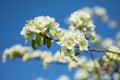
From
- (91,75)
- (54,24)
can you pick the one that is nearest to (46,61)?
(91,75)

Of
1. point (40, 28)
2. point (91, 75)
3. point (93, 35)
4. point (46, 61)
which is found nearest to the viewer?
point (40, 28)

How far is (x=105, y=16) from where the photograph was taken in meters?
7.94

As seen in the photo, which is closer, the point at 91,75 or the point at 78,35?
the point at 78,35

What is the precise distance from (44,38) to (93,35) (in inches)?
64.3

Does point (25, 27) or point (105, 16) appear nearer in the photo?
point (25, 27)

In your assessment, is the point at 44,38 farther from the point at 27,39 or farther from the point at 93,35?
the point at 93,35

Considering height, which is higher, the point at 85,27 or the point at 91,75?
the point at 91,75

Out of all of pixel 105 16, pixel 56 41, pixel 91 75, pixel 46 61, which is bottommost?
pixel 56 41

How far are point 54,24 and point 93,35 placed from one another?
154 centimetres

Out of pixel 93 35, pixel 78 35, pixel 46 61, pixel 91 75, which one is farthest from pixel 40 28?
pixel 46 61

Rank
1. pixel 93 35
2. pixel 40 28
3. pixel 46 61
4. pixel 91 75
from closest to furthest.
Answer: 1. pixel 40 28
2. pixel 93 35
3. pixel 91 75
4. pixel 46 61

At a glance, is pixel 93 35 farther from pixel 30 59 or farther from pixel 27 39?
pixel 30 59

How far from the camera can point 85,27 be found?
4.74 metres

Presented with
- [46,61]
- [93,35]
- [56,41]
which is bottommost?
[56,41]
